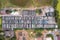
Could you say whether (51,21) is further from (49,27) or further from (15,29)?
(15,29)

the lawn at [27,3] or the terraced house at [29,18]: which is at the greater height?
the lawn at [27,3]

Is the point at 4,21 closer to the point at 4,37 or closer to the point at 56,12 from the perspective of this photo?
the point at 4,37

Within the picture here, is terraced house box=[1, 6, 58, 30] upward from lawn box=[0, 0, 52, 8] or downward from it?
downward

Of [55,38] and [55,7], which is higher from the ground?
[55,7]

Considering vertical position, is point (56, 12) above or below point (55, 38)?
above

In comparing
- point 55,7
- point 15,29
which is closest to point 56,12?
point 55,7

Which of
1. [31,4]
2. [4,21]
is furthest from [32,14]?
[4,21]

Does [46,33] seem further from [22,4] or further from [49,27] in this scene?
[22,4]
